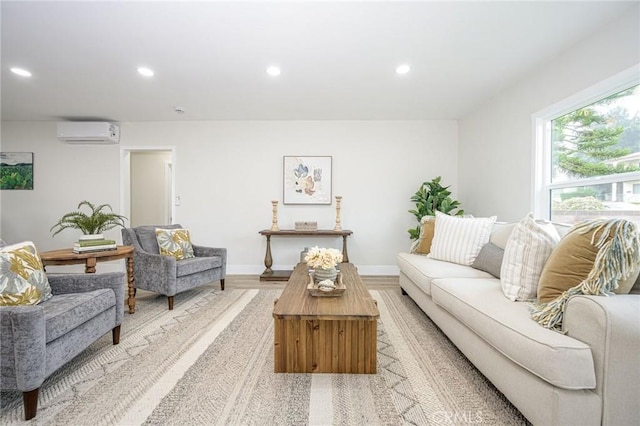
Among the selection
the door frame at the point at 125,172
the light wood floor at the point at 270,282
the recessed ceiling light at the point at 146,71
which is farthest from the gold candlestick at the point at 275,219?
the recessed ceiling light at the point at 146,71

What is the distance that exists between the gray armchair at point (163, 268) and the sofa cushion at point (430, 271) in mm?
2215

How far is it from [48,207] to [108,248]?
2981mm

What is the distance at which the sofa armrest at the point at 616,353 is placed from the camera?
1009 mm

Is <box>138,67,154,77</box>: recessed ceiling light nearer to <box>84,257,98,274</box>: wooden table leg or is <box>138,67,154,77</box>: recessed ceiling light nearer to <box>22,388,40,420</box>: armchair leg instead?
<box>84,257,98,274</box>: wooden table leg

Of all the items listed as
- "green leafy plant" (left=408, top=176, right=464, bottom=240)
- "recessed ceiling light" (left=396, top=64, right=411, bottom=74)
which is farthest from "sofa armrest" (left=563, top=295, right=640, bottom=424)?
"green leafy plant" (left=408, top=176, right=464, bottom=240)

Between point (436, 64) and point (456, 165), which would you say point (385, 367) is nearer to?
point (436, 64)

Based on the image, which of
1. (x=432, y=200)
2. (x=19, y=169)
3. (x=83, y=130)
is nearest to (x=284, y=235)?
(x=432, y=200)

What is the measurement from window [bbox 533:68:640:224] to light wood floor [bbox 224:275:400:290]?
1.89 m

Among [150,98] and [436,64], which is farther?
[150,98]

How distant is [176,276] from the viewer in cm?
277

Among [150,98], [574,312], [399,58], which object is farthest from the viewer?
[150,98]

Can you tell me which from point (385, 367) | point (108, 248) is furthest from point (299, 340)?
point (108, 248)

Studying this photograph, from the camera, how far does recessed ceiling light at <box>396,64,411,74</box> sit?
2555 mm

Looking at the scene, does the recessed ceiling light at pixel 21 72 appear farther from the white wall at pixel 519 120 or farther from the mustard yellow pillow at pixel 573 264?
the white wall at pixel 519 120
